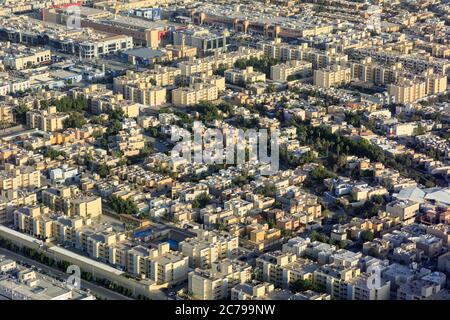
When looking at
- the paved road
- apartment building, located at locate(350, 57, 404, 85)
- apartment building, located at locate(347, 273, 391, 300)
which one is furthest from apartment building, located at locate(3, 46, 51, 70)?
apartment building, located at locate(347, 273, 391, 300)

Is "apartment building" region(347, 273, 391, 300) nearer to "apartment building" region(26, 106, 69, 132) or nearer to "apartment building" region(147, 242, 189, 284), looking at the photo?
"apartment building" region(147, 242, 189, 284)

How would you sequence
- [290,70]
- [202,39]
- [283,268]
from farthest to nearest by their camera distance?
[202,39]
[290,70]
[283,268]

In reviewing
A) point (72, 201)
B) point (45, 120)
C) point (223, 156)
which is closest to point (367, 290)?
point (72, 201)

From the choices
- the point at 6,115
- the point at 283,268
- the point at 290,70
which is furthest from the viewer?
the point at 290,70

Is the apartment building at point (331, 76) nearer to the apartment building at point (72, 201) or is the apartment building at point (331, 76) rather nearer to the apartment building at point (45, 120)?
the apartment building at point (45, 120)

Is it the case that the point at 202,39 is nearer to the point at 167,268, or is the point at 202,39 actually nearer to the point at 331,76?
the point at 331,76
